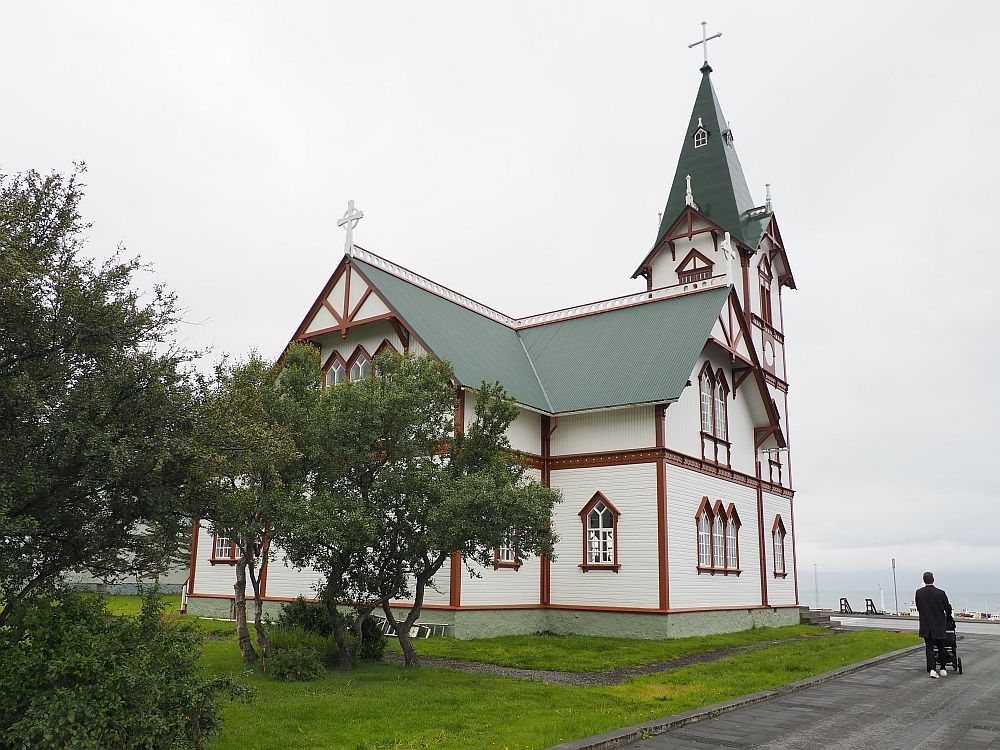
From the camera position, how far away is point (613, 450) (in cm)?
2461

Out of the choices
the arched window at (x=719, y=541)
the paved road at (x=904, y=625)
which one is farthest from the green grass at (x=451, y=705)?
the paved road at (x=904, y=625)

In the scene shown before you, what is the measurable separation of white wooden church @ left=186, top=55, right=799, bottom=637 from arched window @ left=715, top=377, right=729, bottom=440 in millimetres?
75

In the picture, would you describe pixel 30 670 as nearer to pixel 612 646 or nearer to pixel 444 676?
pixel 444 676

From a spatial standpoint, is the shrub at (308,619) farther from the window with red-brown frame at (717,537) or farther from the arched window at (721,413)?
the arched window at (721,413)

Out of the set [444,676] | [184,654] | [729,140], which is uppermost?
[729,140]

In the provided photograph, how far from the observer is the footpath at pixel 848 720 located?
33.2ft

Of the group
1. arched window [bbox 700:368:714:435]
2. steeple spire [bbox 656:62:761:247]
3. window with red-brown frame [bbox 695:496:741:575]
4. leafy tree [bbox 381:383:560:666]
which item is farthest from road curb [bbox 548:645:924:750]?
steeple spire [bbox 656:62:761:247]

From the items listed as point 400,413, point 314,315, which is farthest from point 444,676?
point 314,315

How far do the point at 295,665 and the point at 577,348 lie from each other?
16.9 m

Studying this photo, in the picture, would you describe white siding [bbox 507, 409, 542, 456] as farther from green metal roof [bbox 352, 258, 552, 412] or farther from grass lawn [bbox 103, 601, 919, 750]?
grass lawn [bbox 103, 601, 919, 750]

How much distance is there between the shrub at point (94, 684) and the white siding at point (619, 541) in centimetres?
1624

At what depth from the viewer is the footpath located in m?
10.1

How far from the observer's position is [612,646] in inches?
818

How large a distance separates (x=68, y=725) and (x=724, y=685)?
423 inches
